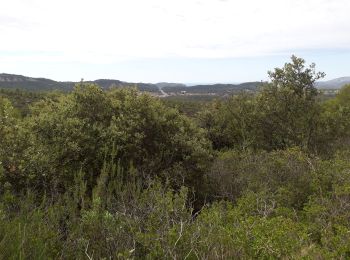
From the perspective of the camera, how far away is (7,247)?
14.2ft

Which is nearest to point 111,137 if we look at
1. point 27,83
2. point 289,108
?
point 289,108

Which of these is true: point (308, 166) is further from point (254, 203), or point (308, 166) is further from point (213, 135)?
point (213, 135)

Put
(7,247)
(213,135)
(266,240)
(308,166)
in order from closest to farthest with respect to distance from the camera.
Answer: (7,247), (266,240), (308,166), (213,135)

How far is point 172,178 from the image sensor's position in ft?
41.3

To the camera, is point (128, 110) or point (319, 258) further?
point (128, 110)

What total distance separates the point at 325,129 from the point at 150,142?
37.7ft

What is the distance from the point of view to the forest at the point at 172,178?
522 centimetres

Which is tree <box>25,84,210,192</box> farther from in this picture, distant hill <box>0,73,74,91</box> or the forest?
distant hill <box>0,73,74,91</box>

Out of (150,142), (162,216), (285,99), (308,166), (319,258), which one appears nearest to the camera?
(319,258)

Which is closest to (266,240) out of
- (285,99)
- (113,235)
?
(113,235)

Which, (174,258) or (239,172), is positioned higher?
(174,258)

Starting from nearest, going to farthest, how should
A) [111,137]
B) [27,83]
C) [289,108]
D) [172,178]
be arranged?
[111,137] < [172,178] < [289,108] < [27,83]

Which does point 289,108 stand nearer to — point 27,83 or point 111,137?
point 111,137

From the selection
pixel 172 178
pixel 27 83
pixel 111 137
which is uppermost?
pixel 27 83
